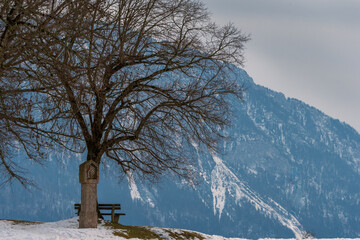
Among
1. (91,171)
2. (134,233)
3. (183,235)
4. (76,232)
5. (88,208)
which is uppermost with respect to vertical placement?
(91,171)

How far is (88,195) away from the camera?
2228cm

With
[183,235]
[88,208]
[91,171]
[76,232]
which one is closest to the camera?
[76,232]

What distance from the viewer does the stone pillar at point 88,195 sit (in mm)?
22078

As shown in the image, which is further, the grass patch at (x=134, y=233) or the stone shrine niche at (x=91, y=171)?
the stone shrine niche at (x=91, y=171)

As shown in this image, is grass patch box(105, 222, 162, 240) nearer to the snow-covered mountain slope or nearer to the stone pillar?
the snow-covered mountain slope

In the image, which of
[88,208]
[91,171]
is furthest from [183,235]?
[91,171]

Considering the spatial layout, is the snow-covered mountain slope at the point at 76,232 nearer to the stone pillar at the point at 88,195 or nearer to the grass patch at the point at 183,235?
the grass patch at the point at 183,235

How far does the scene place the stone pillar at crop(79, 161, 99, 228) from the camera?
22.1 meters

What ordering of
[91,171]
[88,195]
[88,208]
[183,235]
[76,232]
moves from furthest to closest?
[183,235]
[91,171]
[88,195]
[88,208]
[76,232]

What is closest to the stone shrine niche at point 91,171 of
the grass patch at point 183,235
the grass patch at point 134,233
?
the grass patch at point 134,233

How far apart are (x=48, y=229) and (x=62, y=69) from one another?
25.6 ft

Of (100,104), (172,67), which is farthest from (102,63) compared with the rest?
(172,67)

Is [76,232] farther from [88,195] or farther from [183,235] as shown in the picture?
[183,235]

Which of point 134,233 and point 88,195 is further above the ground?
point 88,195
